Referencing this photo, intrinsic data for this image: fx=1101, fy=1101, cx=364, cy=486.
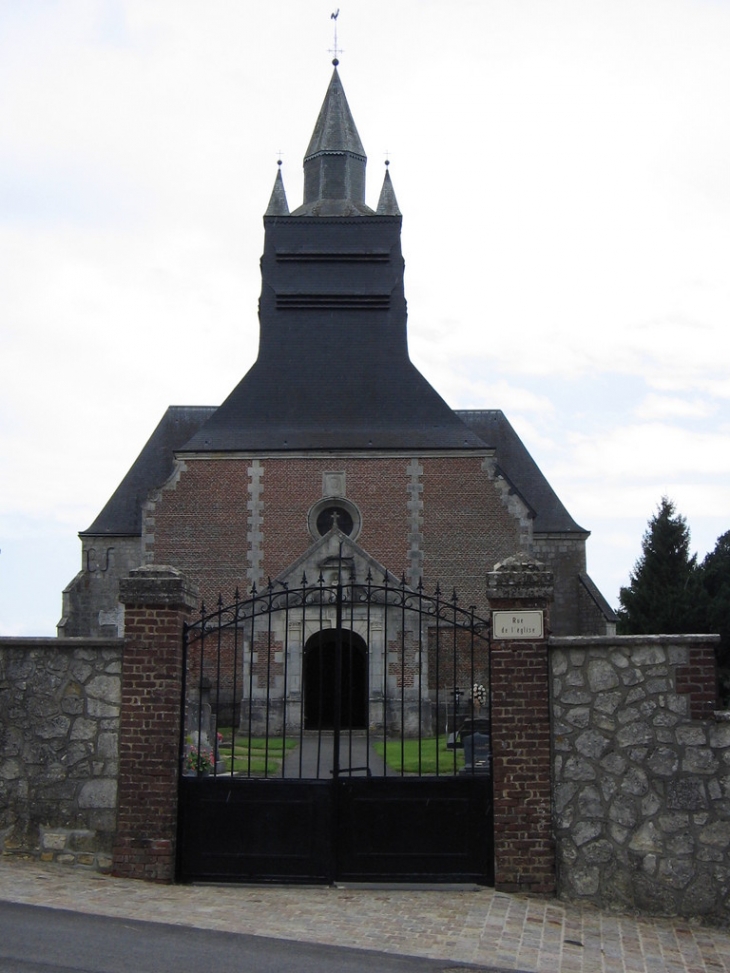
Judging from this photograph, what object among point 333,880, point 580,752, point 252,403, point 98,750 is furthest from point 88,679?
point 252,403

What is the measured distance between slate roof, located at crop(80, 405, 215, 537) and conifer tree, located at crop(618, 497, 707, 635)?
14.5 metres

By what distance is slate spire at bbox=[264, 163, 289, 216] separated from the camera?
107ft

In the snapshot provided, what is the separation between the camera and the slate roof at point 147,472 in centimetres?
3164

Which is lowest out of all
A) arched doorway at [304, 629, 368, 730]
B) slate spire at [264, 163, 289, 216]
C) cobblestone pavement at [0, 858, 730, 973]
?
cobblestone pavement at [0, 858, 730, 973]

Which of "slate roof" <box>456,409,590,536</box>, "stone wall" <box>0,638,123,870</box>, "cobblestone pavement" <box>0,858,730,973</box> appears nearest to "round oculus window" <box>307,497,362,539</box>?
"slate roof" <box>456,409,590,536</box>

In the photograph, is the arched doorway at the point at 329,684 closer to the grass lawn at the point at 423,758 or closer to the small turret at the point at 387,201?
the grass lawn at the point at 423,758

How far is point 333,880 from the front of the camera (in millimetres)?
8047

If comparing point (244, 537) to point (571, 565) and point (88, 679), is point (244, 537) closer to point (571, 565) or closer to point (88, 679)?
point (571, 565)

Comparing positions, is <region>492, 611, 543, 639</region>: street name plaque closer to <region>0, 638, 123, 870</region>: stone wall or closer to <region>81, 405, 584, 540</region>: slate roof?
<region>0, 638, 123, 870</region>: stone wall

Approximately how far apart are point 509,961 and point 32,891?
329 cm

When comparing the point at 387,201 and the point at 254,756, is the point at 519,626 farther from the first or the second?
the point at 387,201

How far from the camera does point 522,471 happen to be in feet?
108

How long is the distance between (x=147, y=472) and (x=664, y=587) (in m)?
16.4

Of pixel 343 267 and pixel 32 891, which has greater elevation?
pixel 343 267
